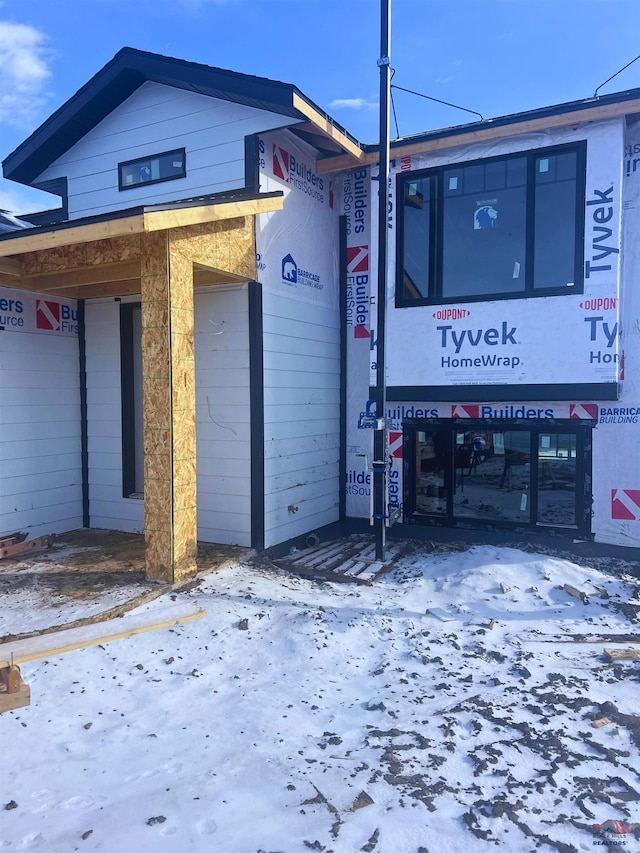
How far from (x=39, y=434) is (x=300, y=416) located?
3.68 meters

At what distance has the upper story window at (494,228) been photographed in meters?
7.69

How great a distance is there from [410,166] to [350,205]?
55.8 inches

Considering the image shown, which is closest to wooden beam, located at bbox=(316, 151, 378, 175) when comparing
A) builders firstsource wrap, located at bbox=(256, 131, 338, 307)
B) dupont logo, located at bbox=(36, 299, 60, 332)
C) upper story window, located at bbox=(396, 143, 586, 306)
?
builders firstsource wrap, located at bbox=(256, 131, 338, 307)

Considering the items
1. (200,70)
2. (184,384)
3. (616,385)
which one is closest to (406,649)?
(184,384)

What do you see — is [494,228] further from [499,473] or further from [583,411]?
[499,473]

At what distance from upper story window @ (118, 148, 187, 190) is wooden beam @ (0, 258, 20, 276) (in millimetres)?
2374

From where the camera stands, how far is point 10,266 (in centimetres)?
714

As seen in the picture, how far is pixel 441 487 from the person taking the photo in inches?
344

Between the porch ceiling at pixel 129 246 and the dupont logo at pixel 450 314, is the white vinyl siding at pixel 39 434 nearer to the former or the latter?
the porch ceiling at pixel 129 246

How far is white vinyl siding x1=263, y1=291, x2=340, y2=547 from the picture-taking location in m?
7.91

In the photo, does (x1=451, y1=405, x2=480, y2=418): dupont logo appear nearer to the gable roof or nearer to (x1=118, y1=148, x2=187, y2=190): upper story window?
the gable roof

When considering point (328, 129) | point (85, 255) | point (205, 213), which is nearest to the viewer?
point (205, 213)

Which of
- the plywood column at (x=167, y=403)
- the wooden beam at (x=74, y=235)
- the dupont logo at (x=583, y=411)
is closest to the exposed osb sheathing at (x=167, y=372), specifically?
the plywood column at (x=167, y=403)

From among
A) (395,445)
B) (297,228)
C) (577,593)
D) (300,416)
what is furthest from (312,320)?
(577,593)
